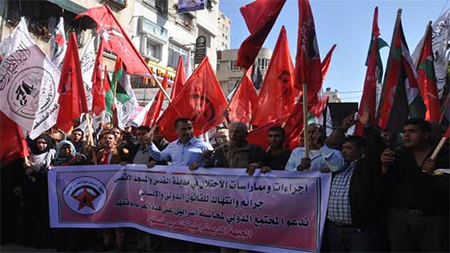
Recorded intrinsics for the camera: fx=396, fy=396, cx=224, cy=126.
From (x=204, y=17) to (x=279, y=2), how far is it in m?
28.7

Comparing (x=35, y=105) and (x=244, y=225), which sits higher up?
(x=35, y=105)

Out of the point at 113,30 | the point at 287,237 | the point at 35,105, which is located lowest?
the point at 287,237

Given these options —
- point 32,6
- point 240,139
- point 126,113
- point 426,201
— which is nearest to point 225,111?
point 240,139

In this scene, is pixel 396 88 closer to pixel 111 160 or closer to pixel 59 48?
pixel 111 160

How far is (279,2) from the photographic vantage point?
4.90 meters

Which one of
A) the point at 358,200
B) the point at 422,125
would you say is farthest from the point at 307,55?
the point at 358,200

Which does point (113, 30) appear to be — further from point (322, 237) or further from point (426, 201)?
point (426, 201)

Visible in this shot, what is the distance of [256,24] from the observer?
198 inches

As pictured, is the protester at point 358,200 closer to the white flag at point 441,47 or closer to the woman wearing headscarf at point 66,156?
the white flag at point 441,47

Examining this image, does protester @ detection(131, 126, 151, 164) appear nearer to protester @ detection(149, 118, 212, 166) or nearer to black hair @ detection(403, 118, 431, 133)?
protester @ detection(149, 118, 212, 166)

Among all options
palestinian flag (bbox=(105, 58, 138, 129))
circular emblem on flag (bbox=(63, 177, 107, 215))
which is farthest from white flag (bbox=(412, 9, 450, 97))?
palestinian flag (bbox=(105, 58, 138, 129))

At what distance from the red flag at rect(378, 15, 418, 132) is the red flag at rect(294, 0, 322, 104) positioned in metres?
0.71

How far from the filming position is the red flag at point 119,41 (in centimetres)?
606

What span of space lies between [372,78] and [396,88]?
0.82 metres
